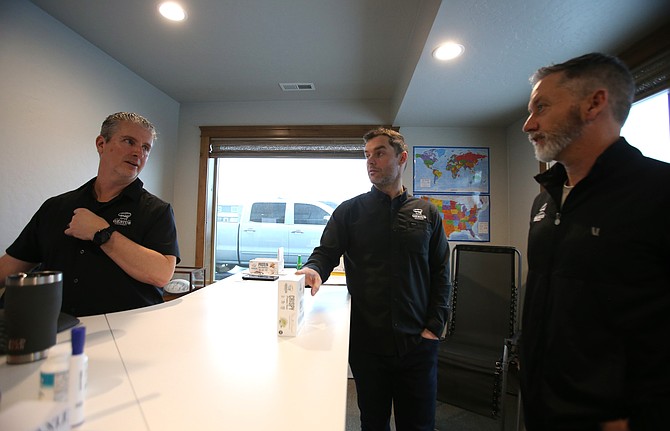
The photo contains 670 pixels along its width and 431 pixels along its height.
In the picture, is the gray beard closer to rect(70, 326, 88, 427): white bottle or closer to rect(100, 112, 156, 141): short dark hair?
rect(70, 326, 88, 427): white bottle

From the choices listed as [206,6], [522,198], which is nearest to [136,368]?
[206,6]

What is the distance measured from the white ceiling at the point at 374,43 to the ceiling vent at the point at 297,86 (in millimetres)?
71

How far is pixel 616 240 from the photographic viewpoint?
785 mm

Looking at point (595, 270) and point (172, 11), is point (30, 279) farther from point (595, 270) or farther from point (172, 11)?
point (172, 11)

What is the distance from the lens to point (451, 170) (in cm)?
297

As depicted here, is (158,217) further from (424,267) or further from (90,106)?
(90,106)

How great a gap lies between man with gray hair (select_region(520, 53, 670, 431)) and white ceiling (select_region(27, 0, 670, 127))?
0.73 m

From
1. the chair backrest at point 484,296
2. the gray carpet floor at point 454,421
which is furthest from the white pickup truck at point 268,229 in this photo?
the gray carpet floor at point 454,421

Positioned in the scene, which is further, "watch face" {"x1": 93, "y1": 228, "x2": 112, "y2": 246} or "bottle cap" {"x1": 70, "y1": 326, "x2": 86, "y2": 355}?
"watch face" {"x1": 93, "y1": 228, "x2": 112, "y2": 246}

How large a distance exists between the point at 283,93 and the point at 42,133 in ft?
6.08

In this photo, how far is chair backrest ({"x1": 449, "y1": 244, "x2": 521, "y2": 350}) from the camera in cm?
239

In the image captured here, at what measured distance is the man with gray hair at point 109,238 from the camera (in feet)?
3.63

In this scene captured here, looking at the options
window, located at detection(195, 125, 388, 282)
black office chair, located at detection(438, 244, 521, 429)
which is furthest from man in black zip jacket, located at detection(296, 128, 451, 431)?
window, located at detection(195, 125, 388, 282)

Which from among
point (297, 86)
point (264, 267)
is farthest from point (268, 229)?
point (297, 86)
